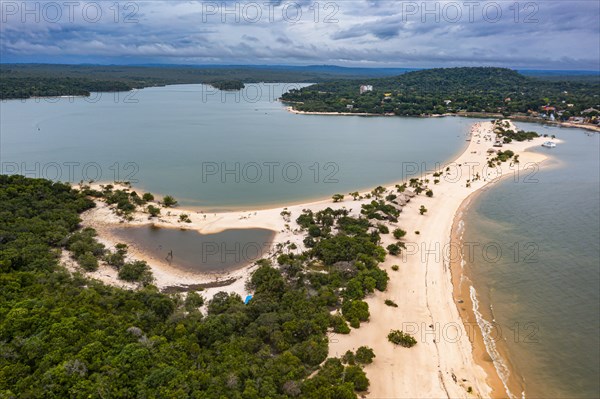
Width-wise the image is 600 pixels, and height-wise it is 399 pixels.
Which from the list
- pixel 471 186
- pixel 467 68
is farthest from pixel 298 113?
pixel 467 68

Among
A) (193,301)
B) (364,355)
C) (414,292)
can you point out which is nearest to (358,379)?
(364,355)

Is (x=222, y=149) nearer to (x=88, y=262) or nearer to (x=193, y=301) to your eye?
(x=88, y=262)

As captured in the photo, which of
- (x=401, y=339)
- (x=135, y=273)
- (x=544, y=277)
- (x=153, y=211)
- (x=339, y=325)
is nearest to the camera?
(x=401, y=339)

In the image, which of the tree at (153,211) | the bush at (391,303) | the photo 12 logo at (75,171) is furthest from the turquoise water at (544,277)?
the photo 12 logo at (75,171)

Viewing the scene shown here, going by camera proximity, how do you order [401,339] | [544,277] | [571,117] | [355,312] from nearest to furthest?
[401,339] → [355,312] → [544,277] → [571,117]

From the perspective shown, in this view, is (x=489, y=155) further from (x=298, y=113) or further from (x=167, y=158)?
(x=298, y=113)

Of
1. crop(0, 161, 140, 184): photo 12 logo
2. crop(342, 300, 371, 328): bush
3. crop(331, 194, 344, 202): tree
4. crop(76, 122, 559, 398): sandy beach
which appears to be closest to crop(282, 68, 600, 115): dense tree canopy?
crop(0, 161, 140, 184): photo 12 logo
